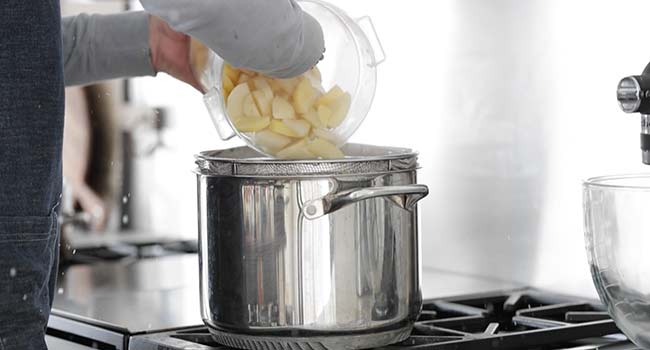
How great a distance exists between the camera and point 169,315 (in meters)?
1.27

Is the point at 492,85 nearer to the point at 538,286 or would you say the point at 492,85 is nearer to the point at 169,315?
the point at 538,286

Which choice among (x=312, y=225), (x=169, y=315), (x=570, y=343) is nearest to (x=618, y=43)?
(x=570, y=343)

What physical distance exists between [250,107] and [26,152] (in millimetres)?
204

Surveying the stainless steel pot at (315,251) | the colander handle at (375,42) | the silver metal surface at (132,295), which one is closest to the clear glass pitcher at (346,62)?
the colander handle at (375,42)

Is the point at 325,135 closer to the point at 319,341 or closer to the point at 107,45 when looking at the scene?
the point at 319,341

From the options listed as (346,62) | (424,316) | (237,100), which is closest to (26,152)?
(237,100)

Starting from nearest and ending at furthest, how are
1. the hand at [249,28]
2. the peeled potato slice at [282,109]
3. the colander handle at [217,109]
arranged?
the hand at [249,28] < the peeled potato slice at [282,109] < the colander handle at [217,109]

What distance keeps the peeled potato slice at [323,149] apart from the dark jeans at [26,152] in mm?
223

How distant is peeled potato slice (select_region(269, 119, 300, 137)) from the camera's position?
1.06 meters

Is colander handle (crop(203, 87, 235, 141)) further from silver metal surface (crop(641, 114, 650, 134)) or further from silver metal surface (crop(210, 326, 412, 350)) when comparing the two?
silver metal surface (crop(641, 114, 650, 134))

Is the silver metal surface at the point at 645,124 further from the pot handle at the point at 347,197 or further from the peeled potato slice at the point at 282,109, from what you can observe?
the peeled potato slice at the point at 282,109

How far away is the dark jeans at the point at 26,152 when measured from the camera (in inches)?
38.1

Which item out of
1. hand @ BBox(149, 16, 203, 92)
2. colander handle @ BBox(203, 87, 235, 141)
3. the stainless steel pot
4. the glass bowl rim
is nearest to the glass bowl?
the glass bowl rim

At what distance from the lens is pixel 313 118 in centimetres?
108
